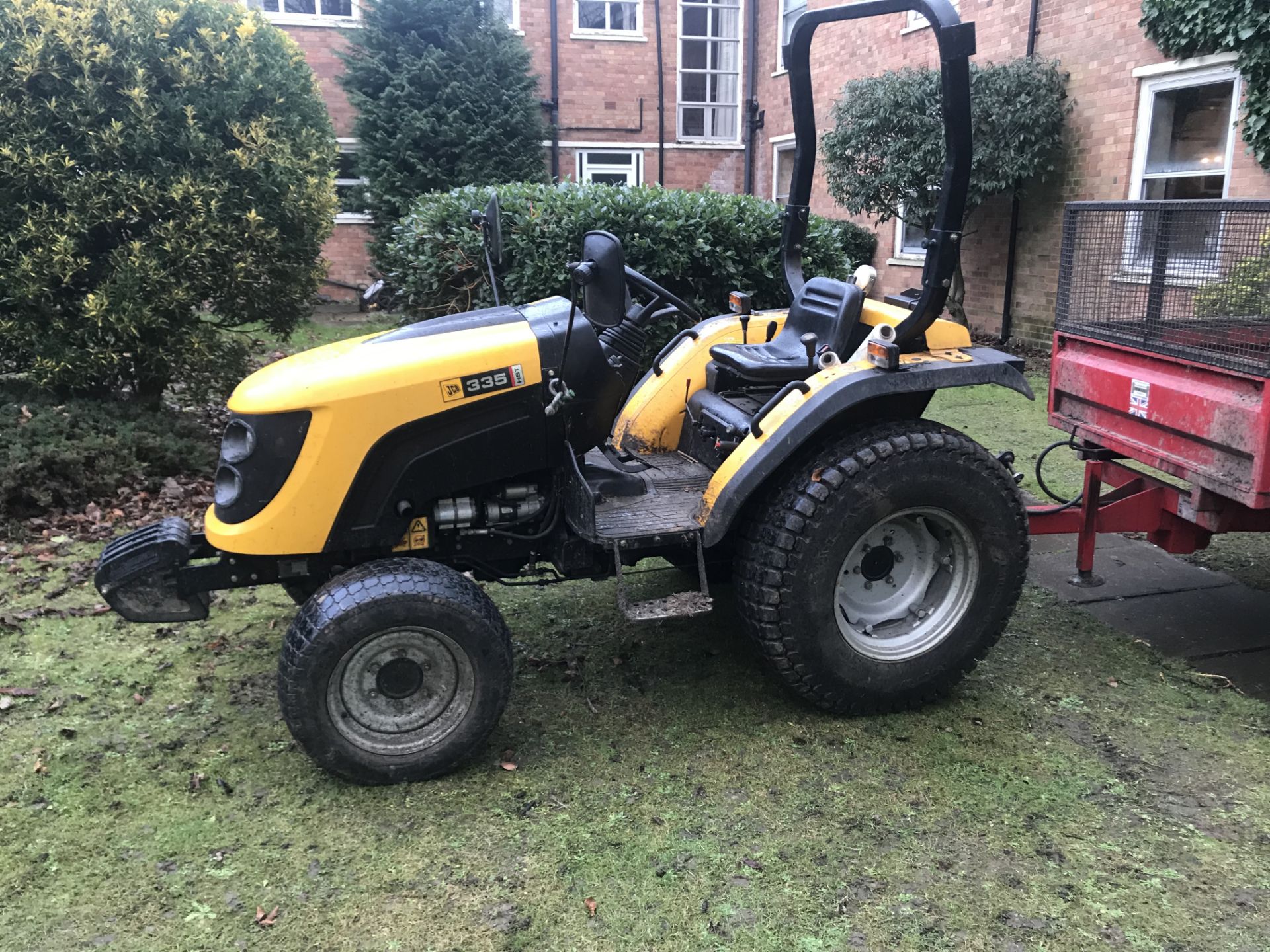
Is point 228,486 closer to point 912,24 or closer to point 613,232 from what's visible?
point 613,232

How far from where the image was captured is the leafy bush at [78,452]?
17.0 feet

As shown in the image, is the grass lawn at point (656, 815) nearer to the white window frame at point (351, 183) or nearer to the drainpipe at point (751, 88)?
the white window frame at point (351, 183)

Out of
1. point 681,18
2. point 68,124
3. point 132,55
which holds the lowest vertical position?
point 68,124

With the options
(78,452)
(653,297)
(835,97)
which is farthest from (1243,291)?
(835,97)

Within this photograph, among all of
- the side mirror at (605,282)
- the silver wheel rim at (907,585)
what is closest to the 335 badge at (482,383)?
the side mirror at (605,282)

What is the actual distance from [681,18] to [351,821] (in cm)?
1682

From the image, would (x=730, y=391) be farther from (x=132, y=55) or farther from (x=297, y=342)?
(x=297, y=342)

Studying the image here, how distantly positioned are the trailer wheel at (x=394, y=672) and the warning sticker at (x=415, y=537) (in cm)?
19

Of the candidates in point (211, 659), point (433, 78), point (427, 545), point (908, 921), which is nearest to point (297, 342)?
point (433, 78)

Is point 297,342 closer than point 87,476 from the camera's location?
No

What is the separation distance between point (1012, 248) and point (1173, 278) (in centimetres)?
799

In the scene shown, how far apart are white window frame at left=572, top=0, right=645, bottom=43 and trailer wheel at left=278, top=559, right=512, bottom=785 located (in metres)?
15.5

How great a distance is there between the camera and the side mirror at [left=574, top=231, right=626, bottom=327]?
2691 millimetres

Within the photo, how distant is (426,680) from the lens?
2857 millimetres
